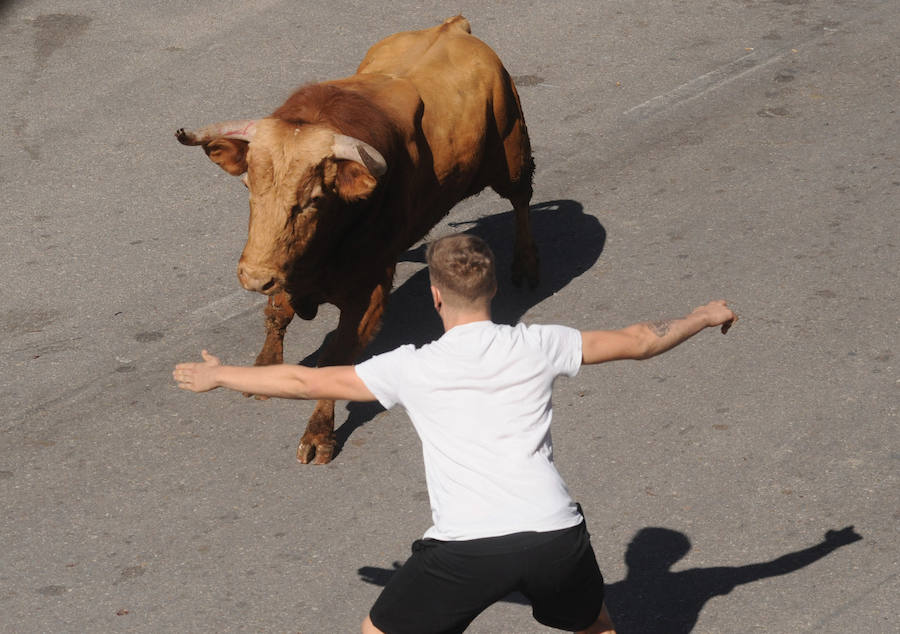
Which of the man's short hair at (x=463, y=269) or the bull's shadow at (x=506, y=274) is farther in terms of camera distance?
the bull's shadow at (x=506, y=274)

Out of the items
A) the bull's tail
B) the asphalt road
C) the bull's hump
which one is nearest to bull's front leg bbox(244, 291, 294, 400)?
the asphalt road

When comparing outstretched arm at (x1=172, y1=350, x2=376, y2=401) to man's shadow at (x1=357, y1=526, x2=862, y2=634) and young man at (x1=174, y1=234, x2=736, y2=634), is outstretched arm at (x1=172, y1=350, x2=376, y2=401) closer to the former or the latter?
young man at (x1=174, y1=234, x2=736, y2=634)

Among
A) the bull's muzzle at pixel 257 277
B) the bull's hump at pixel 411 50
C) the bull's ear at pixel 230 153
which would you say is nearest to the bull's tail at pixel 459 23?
the bull's hump at pixel 411 50

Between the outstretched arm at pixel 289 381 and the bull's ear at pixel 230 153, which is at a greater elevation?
the outstretched arm at pixel 289 381

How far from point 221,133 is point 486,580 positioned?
2.90m

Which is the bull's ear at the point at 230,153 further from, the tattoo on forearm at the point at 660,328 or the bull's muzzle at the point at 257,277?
the tattoo on forearm at the point at 660,328

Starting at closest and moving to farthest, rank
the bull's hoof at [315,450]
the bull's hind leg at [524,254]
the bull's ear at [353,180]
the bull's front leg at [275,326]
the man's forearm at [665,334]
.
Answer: the man's forearm at [665,334]
the bull's ear at [353,180]
the bull's hoof at [315,450]
the bull's front leg at [275,326]
the bull's hind leg at [524,254]

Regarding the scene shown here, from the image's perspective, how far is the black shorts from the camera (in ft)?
12.1

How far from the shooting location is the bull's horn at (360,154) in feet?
18.2

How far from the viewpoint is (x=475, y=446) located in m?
3.74

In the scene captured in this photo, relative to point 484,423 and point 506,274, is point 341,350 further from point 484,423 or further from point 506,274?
point 484,423

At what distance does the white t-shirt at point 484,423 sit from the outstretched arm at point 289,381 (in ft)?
0.18

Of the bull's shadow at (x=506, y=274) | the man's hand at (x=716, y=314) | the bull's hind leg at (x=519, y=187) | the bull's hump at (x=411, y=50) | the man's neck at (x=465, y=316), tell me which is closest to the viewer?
the man's neck at (x=465, y=316)

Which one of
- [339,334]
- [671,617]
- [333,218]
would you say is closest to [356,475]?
[339,334]
